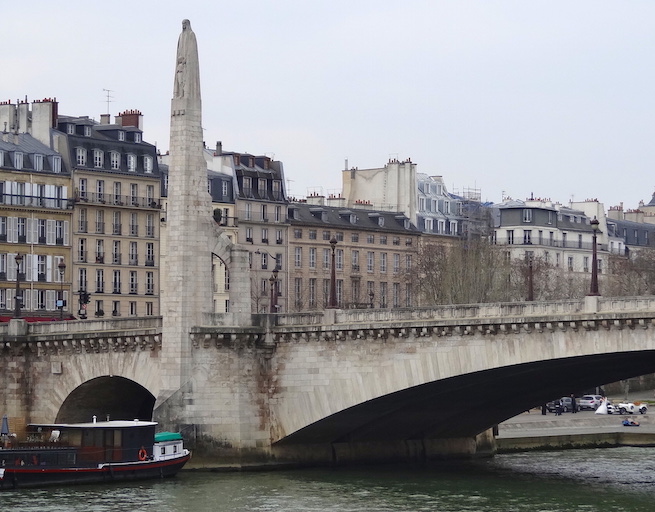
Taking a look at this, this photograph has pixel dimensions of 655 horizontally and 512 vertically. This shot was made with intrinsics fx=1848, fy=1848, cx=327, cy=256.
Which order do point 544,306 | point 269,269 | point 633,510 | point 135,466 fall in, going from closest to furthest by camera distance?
point 633,510 < point 544,306 < point 135,466 < point 269,269

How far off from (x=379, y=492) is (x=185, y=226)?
12185 mm

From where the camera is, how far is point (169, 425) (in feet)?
205

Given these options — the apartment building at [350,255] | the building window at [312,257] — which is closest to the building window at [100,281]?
the apartment building at [350,255]

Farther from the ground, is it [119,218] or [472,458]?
[119,218]

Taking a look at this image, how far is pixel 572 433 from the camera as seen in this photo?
80188 millimetres

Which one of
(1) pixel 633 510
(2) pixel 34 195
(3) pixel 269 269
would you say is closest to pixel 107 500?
(1) pixel 633 510

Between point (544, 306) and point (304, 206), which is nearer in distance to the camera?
point (544, 306)

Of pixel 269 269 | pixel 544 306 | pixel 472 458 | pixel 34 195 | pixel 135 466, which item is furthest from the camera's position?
pixel 269 269

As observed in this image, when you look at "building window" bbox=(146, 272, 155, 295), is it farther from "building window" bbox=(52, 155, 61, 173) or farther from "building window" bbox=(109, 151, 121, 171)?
"building window" bbox=(52, 155, 61, 173)

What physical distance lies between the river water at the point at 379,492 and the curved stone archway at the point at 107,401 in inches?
350

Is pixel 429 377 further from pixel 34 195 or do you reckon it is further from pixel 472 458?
pixel 34 195

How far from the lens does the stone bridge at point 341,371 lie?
5688 centimetres

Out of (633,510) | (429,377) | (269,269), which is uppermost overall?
(269,269)

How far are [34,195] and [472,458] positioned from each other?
33.6 metres
